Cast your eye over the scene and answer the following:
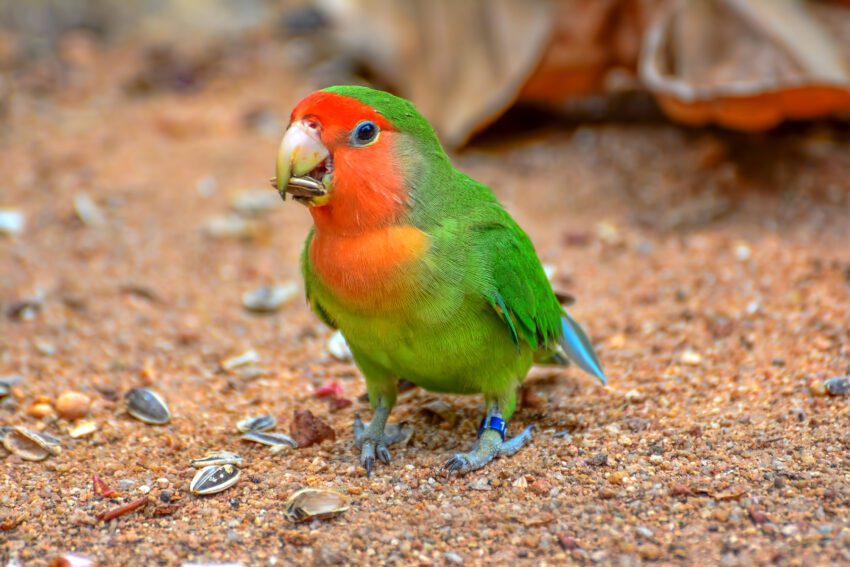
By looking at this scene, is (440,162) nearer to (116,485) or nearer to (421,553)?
(421,553)

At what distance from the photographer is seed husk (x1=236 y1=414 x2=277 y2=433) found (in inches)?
156

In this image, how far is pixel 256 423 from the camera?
3998 mm

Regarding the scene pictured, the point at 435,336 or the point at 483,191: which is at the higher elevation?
the point at 483,191

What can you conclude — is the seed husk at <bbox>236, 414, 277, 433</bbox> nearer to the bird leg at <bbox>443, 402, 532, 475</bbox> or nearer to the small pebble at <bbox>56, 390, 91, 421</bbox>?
the small pebble at <bbox>56, 390, 91, 421</bbox>

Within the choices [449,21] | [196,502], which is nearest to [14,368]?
[196,502]

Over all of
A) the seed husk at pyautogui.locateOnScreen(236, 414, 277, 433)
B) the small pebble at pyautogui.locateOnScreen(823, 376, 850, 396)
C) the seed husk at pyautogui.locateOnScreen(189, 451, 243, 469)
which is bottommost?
the seed husk at pyautogui.locateOnScreen(236, 414, 277, 433)

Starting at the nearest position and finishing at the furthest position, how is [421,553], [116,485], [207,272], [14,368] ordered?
[421,553] → [116,485] → [14,368] → [207,272]

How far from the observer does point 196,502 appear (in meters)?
3.34

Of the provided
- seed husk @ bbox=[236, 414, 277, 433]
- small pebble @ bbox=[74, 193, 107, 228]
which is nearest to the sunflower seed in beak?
seed husk @ bbox=[236, 414, 277, 433]

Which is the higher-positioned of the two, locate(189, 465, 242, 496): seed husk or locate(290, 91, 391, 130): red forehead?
locate(290, 91, 391, 130): red forehead

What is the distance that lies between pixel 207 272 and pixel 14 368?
154 cm

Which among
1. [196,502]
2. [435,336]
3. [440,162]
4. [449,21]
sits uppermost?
[449,21]

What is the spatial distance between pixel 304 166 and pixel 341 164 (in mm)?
125

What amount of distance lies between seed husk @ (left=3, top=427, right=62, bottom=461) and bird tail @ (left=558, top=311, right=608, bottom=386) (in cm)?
205
